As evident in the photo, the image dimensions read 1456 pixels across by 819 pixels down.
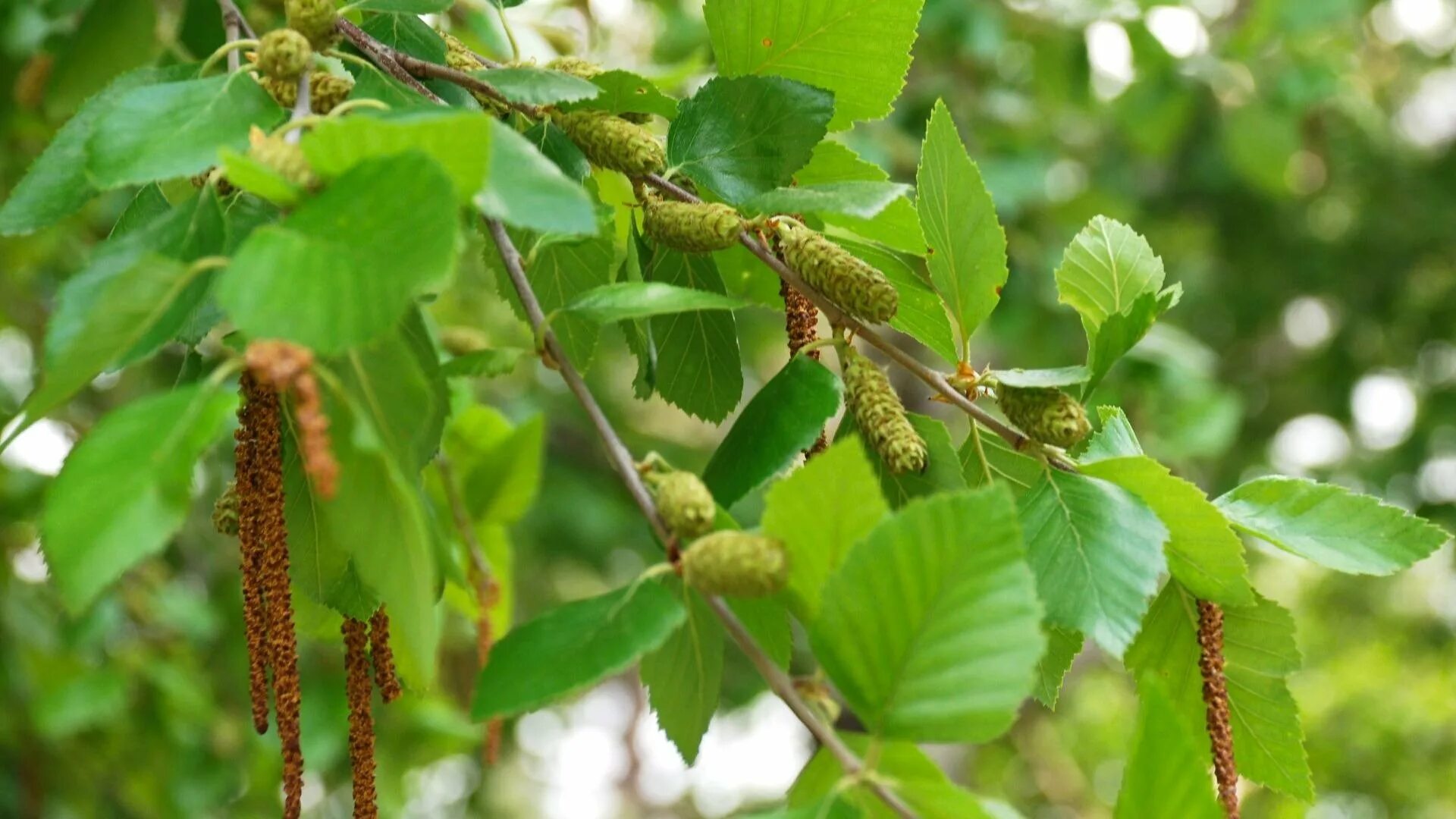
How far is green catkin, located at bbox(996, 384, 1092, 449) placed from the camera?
0.63 metres

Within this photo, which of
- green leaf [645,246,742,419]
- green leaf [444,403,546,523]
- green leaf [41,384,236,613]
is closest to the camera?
green leaf [41,384,236,613]

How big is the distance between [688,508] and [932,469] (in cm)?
16

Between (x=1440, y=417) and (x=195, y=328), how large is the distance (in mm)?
3176

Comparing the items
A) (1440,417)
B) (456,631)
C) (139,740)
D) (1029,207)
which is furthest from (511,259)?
(1440,417)

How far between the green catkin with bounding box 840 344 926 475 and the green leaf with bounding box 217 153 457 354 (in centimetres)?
26

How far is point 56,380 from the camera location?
45 cm

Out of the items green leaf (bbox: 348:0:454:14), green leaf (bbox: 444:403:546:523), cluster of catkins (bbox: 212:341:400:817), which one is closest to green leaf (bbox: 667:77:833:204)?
green leaf (bbox: 348:0:454:14)

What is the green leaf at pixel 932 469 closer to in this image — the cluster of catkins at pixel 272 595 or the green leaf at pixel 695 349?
the green leaf at pixel 695 349

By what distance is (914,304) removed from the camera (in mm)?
706

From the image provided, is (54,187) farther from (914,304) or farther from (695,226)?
(914,304)

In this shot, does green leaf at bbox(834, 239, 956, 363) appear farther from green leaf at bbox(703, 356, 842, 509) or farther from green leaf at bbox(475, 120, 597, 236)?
green leaf at bbox(475, 120, 597, 236)

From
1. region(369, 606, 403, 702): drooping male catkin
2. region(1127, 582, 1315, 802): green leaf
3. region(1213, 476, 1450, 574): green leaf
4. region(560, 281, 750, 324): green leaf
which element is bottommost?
region(1127, 582, 1315, 802): green leaf

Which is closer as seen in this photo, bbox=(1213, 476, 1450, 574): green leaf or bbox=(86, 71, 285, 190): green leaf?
bbox=(86, 71, 285, 190): green leaf

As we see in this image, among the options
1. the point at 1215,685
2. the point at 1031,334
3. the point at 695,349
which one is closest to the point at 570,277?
the point at 695,349
